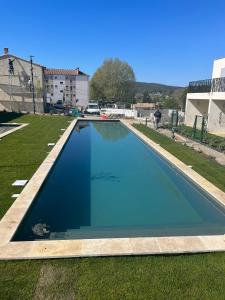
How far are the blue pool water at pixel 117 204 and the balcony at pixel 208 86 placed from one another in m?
9.13

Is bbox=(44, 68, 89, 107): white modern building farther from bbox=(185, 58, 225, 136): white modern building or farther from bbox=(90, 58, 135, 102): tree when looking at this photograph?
bbox=(185, 58, 225, 136): white modern building

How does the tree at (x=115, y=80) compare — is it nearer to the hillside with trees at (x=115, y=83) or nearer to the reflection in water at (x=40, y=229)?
the hillside with trees at (x=115, y=83)

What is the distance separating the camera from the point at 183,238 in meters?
4.97

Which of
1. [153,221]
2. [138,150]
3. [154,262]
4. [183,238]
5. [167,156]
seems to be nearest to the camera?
[154,262]

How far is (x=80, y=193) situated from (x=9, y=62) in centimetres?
3816

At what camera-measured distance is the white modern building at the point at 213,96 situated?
18.1 metres

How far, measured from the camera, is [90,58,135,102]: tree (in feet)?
201

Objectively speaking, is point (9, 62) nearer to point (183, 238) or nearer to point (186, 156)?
point (186, 156)

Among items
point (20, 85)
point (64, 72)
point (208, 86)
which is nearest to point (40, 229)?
point (208, 86)

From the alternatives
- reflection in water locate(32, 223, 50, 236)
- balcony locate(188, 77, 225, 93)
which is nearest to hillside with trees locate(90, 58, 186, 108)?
balcony locate(188, 77, 225, 93)

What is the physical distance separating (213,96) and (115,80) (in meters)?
44.7

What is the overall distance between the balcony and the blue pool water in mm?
9129

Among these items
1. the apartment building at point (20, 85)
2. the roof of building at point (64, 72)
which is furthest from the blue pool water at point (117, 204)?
the roof of building at point (64, 72)

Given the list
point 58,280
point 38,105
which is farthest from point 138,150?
point 38,105
